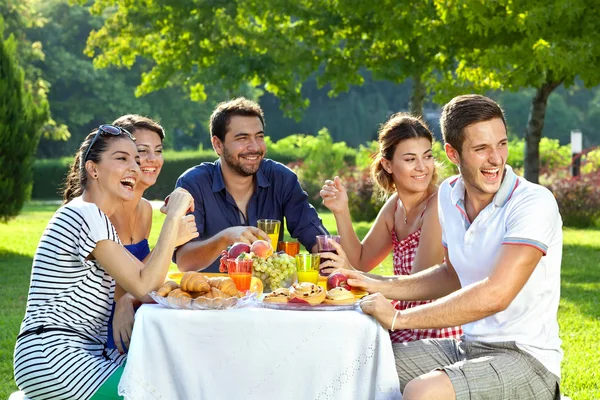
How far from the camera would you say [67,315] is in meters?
4.20

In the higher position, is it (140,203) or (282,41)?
(282,41)

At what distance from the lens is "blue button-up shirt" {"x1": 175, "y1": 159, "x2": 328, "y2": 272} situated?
20.0ft

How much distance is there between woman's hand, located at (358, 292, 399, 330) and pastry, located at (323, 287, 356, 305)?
176 mm

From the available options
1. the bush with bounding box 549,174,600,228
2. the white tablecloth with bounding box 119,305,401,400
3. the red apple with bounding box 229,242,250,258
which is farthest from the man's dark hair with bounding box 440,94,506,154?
the bush with bounding box 549,174,600,228

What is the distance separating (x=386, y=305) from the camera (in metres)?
3.70

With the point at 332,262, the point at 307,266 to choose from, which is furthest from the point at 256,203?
the point at 307,266

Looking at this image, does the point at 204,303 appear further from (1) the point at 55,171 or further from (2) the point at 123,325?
(1) the point at 55,171

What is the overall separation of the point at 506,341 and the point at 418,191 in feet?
5.25

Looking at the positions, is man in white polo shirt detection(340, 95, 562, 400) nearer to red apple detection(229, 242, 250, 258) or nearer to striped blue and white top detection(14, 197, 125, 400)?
red apple detection(229, 242, 250, 258)

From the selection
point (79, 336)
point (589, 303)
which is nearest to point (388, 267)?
point (589, 303)

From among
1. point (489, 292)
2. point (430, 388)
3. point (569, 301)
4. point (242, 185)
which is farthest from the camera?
point (569, 301)

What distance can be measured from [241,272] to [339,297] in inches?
22.2

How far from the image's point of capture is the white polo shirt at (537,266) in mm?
3748

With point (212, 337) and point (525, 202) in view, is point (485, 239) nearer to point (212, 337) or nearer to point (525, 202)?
point (525, 202)
